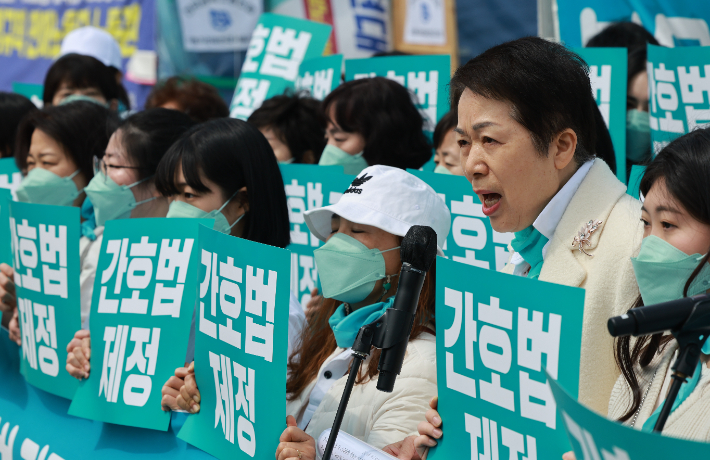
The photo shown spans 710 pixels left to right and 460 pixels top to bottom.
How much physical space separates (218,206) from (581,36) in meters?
3.04

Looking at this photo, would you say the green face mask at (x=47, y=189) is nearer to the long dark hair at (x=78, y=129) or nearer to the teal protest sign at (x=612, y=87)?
the long dark hair at (x=78, y=129)

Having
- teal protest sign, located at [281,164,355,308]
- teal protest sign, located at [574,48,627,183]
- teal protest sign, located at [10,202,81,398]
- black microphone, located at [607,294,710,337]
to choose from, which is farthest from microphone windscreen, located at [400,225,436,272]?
teal protest sign, located at [574,48,627,183]

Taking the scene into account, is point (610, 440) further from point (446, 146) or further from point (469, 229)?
point (446, 146)

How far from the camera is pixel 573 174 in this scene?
209 centimetres

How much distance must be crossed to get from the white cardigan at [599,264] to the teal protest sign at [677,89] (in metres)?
1.67

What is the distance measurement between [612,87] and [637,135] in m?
0.54

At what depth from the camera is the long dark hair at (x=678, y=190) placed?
174cm

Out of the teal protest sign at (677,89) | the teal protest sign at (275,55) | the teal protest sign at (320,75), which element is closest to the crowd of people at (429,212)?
the teal protest sign at (677,89)

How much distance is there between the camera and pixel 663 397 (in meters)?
1.72

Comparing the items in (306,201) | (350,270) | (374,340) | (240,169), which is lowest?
(306,201)

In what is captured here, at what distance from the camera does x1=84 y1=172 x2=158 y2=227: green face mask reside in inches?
147

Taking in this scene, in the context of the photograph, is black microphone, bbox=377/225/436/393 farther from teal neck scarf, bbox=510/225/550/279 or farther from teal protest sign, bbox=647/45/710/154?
teal protest sign, bbox=647/45/710/154

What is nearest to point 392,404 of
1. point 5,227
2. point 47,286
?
point 47,286

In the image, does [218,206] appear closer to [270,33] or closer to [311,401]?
[311,401]
